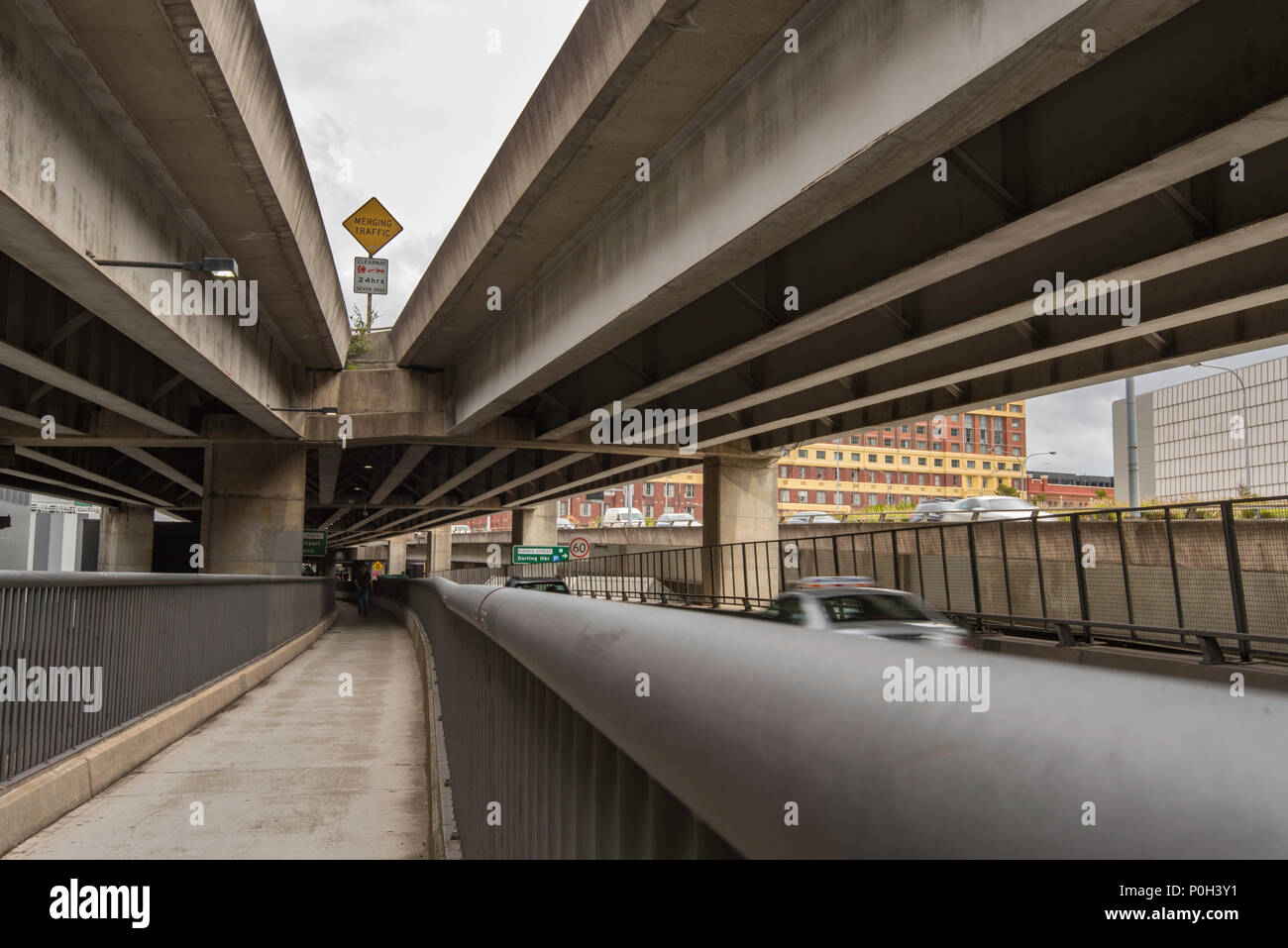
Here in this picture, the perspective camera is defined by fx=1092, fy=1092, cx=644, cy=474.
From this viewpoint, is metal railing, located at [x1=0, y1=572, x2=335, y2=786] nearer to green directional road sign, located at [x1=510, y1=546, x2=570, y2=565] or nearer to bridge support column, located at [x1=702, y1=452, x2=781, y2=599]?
bridge support column, located at [x1=702, y1=452, x2=781, y2=599]

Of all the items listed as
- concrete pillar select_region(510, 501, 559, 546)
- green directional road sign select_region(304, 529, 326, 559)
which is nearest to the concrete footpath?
green directional road sign select_region(304, 529, 326, 559)

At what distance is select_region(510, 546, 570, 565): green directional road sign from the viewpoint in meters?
60.0

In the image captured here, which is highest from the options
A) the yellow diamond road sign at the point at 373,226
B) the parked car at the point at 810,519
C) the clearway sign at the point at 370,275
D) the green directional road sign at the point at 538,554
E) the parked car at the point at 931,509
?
the yellow diamond road sign at the point at 373,226

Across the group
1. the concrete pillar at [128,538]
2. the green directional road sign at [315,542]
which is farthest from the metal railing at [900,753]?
the concrete pillar at [128,538]

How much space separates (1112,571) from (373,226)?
1793cm

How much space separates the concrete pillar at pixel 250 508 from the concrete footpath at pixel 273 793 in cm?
1546

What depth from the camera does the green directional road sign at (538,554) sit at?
59969mm

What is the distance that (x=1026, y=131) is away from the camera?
11664 millimetres

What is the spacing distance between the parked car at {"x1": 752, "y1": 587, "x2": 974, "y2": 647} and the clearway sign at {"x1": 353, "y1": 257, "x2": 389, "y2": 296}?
17700mm

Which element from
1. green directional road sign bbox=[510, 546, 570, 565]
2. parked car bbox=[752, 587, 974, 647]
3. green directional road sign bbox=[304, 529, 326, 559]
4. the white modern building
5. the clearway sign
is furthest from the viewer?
the white modern building

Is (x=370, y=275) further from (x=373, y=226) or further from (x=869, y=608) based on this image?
(x=869, y=608)

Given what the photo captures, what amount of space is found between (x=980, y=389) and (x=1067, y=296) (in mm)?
10790

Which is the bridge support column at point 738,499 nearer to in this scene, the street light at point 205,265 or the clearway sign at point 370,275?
the clearway sign at point 370,275

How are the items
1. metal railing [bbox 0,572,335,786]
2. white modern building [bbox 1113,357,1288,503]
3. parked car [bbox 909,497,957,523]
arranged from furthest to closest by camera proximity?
white modern building [bbox 1113,357,1288,503], parked car [bbox 909,497,957,523], metal railing [bbox 0,572,335,786]
